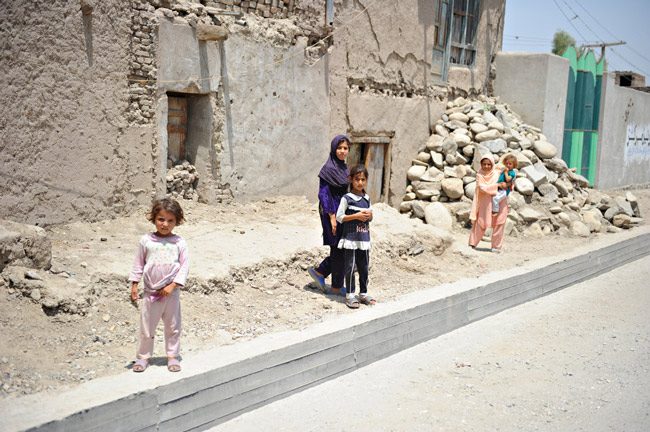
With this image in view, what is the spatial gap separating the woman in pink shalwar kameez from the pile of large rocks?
1.23 meters

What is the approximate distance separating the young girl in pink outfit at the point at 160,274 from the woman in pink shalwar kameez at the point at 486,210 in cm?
615

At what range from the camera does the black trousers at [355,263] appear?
6031 mm

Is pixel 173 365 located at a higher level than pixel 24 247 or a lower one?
lower

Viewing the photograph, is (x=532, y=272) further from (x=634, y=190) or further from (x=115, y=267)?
(x=634, y=190)

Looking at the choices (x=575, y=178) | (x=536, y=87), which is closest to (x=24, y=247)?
(x=575, y=178)

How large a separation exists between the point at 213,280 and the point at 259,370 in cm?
172

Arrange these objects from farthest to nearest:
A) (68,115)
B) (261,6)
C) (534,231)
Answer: (534,231) < (261,6) < (68,115)

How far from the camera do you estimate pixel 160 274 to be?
4.07m

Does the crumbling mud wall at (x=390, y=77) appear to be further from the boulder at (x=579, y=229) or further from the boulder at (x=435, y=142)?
the boulder at (x=579, y=229)

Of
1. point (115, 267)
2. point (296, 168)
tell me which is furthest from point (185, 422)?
point (296, 168)

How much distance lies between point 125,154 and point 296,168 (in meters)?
3.05

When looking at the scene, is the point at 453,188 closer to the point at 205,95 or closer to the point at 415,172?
the point at 415,172

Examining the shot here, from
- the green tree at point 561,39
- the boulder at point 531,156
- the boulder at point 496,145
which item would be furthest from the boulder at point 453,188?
the green tree at point 561,39

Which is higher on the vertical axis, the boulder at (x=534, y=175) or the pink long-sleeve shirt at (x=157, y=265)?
the boulder at (x=534, y=175)
